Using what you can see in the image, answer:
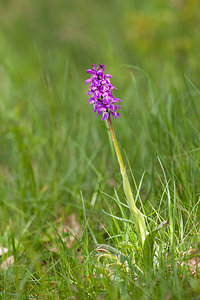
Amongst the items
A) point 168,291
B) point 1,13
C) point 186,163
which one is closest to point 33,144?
point 186,163

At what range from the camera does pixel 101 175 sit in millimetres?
2639

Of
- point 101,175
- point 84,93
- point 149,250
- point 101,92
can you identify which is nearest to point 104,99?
point 101,92

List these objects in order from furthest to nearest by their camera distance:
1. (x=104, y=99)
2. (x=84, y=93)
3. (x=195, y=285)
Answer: (x=84, y=93) < (x=104, y=99) < (x=195, y=285)

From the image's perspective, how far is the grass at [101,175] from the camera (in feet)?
5.01

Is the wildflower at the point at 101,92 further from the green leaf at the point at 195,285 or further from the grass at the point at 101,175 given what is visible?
the green leaf at the point at 195,285

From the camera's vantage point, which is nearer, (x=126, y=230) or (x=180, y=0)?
(x=126, y=230)

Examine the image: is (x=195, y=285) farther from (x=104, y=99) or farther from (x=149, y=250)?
(x=104, y=99)

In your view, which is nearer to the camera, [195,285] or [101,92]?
[195,285]

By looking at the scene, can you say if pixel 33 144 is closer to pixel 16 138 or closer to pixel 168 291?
pixel 16 138

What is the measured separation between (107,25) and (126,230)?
7.16 meters

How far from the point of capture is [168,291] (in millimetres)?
1343

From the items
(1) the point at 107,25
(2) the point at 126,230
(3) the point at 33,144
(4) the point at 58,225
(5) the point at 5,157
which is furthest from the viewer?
(1) the point at 107,25

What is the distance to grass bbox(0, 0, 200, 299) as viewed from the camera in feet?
5.01

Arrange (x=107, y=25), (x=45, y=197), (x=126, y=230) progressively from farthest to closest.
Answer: (x=107, y=25), (x=45, y=197), (x=126, y=230)
